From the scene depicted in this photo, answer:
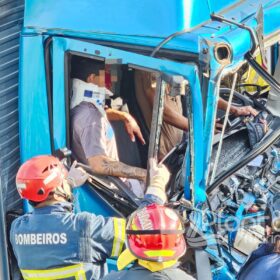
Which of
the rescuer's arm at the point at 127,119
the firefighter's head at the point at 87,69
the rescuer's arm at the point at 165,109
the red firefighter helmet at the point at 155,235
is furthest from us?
the rescuer's arm at the point at 165,109

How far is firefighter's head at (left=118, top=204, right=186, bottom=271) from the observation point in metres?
3.39

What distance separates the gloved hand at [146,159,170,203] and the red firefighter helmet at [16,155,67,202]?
18.7 inches

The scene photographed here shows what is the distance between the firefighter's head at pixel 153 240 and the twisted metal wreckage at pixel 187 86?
69 cm

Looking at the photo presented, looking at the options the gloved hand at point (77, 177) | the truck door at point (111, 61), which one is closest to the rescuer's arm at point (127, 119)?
the truck door at point (111, 61)

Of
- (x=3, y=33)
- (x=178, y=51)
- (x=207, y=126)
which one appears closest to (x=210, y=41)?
(x=178, y=51)

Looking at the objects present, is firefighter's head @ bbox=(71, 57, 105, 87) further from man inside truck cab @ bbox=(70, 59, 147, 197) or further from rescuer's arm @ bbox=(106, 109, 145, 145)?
rescuer's arm @ bbox=(106, 109, 145, 145)

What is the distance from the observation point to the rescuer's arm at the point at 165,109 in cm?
497

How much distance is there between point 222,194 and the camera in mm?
4609

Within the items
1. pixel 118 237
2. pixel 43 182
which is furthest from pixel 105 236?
pixel 43 182

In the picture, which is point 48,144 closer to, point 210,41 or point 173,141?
point 173,141

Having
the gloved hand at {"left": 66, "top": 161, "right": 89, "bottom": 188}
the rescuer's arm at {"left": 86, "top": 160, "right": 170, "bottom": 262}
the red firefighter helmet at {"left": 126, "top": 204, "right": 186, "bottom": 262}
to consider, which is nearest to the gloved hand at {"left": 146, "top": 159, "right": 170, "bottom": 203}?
the rescuer's arm at {"left": 86, "top": 160, "right": 170, "bottom": 262}

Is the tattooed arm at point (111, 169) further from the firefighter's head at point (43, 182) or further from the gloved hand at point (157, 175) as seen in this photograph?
the firefighter's head at point (43, 182)

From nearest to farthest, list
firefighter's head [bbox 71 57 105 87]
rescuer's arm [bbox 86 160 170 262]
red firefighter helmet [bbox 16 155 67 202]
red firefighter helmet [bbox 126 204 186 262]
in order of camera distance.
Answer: red firefighter helmet [bbox 126 204 186 262], rescuer's arm [bbox 86 160 170 262], red firefighter helmet [bbox 16 155 67 202], firefighter's head [bbox 71 57 105 87]

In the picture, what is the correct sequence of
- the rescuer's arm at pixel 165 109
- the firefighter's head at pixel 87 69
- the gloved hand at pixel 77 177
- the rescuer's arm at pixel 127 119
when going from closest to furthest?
the gloved hand at pixel 77 177 < the firefighter's head at pixel 87 69 < the rescuer's arm at pixel 127 119 < the rescuer's arm at pixel 165 109
